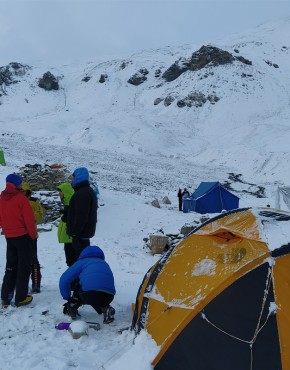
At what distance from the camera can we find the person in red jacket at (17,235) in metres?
5.47

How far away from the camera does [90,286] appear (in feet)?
16.2

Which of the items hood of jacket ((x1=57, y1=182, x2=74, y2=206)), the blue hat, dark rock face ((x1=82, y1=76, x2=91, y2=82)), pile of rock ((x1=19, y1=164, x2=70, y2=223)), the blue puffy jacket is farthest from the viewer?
dark rock face ((x1=82, y1=76, x2=91, y2=82))

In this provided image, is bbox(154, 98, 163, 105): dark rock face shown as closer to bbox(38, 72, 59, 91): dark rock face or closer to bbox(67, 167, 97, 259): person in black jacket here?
bbox(38, 72, 59, 91): dark rock face

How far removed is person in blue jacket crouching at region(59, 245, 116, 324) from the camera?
499cm

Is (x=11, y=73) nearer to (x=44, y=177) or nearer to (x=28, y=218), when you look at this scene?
(x=44, y=177)

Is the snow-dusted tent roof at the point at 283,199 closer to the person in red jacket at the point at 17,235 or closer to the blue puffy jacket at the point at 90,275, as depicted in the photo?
the blue puffy jacket at the point at 90,275

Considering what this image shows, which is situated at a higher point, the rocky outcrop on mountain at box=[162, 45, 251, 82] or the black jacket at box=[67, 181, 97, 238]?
the rocky outcrop on mountain at box=[162, 45, 251, 82]

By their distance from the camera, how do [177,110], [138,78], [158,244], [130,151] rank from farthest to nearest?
[138,78] → [177,110] → [130,151] → [158,244]

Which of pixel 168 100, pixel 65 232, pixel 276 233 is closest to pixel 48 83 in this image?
pixel 168 100

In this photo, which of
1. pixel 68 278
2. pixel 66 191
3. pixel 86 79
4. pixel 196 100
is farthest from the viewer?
pixel 86 79

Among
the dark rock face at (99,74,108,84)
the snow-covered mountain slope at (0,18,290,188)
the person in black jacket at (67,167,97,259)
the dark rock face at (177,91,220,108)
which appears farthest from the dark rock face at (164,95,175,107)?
the person in black jacket at (67,167,97,259)

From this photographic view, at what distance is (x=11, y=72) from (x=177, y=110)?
4050cm

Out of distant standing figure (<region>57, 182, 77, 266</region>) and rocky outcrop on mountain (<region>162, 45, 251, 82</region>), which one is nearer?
distant standing figure (<region>57, 182, 77, 266</region>)

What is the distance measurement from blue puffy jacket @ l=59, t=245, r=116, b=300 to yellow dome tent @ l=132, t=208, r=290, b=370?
620mm
